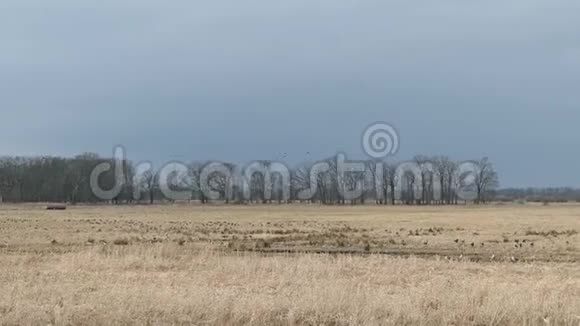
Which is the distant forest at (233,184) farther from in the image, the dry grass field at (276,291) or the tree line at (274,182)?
the dry grass field at (276,291)

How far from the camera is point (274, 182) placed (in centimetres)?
17412

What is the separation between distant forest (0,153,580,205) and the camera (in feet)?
484

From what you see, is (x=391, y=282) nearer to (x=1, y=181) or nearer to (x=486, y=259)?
(x=486, y=259)

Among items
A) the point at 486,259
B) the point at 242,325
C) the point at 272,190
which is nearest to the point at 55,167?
the point at 272,190

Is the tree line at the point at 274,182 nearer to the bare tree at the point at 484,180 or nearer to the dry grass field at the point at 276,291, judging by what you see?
the bare tree at the point at 484,180

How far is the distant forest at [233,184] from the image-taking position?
147500mm

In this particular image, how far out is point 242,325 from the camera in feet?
27.9

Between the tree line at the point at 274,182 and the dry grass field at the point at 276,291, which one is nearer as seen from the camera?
the dry grass field at the point at 276,291

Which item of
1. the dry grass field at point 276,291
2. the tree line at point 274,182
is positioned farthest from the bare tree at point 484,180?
the dry grass field at point 276,291

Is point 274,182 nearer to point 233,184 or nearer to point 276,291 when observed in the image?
point 233,184

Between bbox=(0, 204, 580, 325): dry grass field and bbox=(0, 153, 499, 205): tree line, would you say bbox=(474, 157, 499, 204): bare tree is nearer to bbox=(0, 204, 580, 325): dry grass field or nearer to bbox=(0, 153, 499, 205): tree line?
bbox=(0, 153, 499, 205): tree line

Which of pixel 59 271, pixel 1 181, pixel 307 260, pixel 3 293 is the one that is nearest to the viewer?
pixel 3 293

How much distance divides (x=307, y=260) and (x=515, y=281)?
5298 mm

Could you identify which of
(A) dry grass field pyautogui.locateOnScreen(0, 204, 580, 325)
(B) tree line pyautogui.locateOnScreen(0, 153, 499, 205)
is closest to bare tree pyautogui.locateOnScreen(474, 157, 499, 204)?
(B) tree line pyautogui.locateOnScreen(0, 153, 499, 205)
